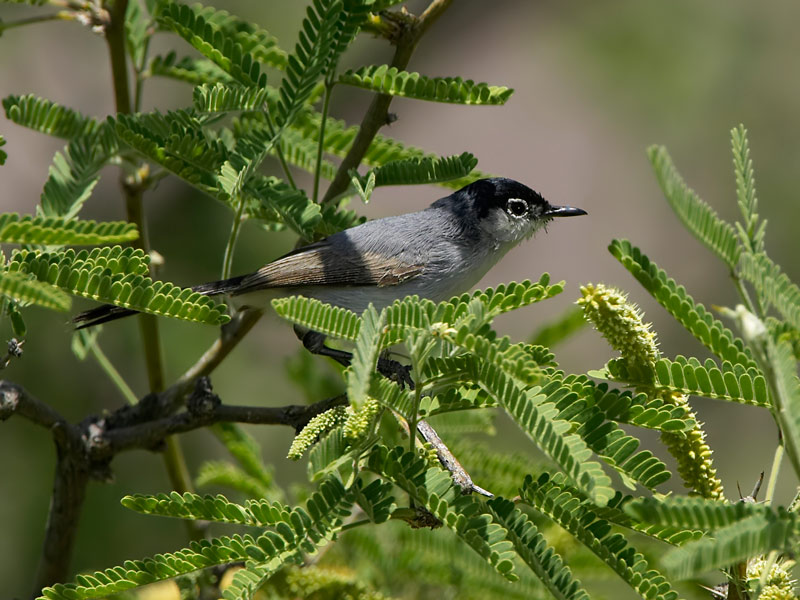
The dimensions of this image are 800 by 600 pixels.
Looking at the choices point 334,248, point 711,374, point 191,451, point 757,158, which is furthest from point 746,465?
point 711,374

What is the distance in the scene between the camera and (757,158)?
691cm

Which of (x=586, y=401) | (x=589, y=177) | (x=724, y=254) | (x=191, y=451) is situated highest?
(x=589, y=177)

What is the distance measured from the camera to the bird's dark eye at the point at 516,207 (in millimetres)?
3461

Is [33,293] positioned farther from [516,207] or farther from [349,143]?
[516,207]

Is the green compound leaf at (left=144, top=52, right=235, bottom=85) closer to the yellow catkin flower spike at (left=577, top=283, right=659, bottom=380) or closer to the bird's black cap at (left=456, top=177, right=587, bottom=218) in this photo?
the bird's black cap at (left=456, top=177, right=587, bottom=218)

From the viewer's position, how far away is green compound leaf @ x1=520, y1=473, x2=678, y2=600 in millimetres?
1557

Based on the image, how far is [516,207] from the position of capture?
3473 mm

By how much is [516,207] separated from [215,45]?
152 cm

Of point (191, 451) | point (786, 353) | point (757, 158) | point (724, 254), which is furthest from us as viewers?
point (757, 158)

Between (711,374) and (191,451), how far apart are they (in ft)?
13.6

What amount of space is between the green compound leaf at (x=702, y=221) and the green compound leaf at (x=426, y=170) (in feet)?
3.12

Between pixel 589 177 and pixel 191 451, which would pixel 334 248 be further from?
pixel 589 177

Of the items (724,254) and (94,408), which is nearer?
(724,254)

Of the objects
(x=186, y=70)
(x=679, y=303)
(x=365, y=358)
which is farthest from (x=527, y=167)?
(x=365, y=358)
